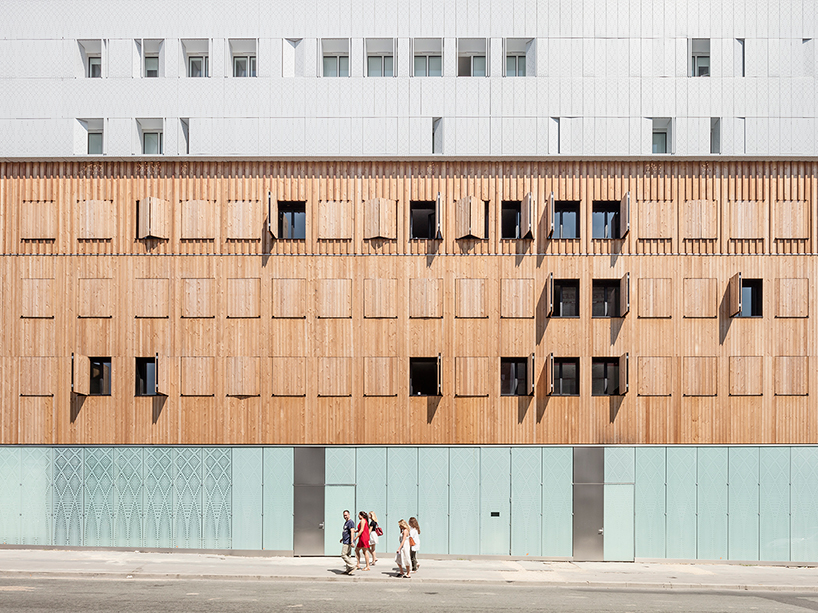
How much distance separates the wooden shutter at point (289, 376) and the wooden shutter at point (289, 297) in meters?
1.72

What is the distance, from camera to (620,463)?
82.3 ft

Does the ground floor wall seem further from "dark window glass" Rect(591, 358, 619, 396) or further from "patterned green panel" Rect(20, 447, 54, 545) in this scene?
"dark window glass" Rect(591, 358, 619, 396)

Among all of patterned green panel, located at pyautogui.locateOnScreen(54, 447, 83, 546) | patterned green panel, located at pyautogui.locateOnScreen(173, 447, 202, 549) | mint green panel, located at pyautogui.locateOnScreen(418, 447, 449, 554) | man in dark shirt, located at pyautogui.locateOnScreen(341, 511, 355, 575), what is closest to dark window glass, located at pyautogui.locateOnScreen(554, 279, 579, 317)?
mint green panel, located at pyautogui.locateOnScreen(418, 447, 449, 554)

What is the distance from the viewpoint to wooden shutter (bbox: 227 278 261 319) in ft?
83.7

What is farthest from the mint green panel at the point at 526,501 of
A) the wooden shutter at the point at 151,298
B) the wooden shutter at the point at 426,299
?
the wooden shutter at the point at 151,298

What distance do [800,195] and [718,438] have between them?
9.92 meters

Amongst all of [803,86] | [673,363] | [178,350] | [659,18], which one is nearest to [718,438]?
[673,363]

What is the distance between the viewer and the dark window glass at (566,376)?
25.6 meters

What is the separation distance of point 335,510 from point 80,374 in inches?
427

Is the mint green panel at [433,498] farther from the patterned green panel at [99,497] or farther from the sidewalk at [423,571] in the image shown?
the patterned green panel at [99,497]

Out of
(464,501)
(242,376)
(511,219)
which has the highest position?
(511,219)

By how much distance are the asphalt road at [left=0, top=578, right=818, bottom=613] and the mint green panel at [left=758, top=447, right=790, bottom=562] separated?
493cm

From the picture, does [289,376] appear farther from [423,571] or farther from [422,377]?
[423,571]

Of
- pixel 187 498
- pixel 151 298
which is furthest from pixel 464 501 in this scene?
pixel 151 298
